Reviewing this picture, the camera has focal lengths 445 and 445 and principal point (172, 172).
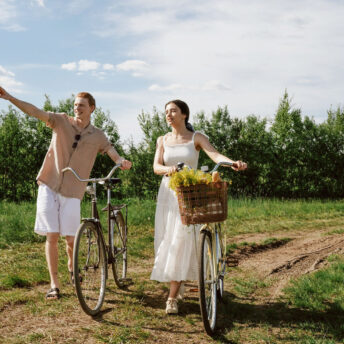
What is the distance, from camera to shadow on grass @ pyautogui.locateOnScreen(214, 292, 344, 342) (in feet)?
14.0

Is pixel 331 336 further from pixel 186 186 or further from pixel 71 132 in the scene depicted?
pixel 71 132

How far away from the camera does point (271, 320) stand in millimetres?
4477

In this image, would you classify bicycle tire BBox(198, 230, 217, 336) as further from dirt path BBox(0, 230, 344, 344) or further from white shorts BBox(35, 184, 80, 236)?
white shorts BBox(35, 184, 80, 236)

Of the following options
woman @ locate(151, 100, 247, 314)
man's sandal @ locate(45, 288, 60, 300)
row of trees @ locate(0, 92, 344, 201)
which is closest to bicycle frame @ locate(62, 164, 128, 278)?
woman @ locate(151, 100, 247, 314)

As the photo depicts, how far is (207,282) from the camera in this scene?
4.04 meters

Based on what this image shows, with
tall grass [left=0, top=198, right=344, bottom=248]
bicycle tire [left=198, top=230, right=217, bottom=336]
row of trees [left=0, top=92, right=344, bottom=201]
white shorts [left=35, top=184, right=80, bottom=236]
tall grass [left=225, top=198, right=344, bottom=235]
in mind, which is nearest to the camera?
bicycle tire [left=198, top=230, right=217, bottom=336]

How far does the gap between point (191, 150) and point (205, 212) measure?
1105 millimetres

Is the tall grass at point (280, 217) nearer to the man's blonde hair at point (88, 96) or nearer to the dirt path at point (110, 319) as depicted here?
the dirt path at point (110, 319)

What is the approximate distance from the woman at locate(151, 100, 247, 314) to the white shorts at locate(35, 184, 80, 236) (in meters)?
0.94

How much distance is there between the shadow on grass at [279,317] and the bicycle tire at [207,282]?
0.64ft

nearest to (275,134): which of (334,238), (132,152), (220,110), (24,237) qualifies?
(220,110)

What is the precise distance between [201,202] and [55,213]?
1832 mm

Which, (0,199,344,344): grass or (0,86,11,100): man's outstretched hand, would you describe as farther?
(0,86,11,100): man's outstretched hand

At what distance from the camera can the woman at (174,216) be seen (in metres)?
4.61
